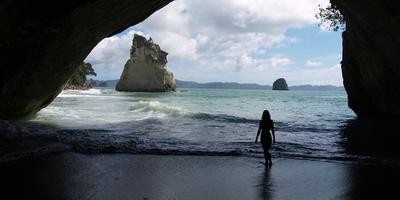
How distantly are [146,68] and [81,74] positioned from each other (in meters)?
27.6

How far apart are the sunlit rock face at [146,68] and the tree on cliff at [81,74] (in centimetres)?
1378

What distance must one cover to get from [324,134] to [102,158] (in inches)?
450

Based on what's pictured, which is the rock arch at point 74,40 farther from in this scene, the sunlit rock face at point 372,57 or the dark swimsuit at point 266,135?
the dark swimsuit at point 266,135

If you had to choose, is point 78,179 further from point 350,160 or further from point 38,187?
point 350,160

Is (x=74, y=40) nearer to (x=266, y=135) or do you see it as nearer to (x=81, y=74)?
(x=266, y=135)

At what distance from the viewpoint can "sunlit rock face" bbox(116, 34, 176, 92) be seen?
342 feet

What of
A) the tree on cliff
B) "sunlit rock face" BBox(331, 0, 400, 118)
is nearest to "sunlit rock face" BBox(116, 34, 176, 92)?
the tree on cliff

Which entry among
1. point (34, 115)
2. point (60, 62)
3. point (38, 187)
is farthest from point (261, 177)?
point (34, 115)

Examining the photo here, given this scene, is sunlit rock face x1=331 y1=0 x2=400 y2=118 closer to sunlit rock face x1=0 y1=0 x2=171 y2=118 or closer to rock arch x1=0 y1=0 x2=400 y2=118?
rock arch x1=0 y1=0 x2=400 y2=118

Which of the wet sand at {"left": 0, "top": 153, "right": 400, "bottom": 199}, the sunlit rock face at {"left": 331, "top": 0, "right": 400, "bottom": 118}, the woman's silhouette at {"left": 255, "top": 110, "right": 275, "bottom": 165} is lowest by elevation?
the wet sand at {"left": 0, "top": 153, "right": 400, "bottom": 199}

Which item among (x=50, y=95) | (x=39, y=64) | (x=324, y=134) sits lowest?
(x=324, y=134)

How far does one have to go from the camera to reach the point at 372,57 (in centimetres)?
2103

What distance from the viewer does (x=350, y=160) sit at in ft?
36.8

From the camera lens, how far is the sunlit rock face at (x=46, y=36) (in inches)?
598
